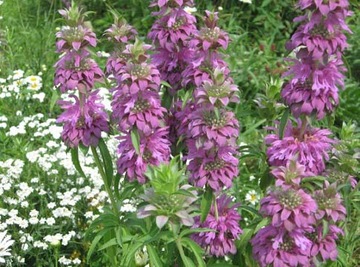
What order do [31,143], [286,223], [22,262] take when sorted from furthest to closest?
[31,143] < [22,262] < [286,223]

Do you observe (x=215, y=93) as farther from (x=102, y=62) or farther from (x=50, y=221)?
(x=102, y=62)

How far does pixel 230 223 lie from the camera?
227cm

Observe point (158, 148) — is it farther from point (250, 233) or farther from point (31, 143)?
point (31, 143)

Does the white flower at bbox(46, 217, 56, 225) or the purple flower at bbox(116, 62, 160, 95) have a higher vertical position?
the purple flower at bbox(116, 62, 160, 95)

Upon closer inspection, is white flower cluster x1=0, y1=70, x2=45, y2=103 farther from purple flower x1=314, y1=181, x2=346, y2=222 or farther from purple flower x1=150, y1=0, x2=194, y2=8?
purple flower x1=314, y1=181, x2=346, y2=222

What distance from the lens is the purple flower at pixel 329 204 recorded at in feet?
6.66

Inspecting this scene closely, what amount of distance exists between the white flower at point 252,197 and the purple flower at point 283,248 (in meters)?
1.22

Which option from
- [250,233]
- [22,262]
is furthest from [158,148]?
[22,262]

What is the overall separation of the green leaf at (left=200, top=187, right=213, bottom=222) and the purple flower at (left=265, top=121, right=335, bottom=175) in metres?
0.24

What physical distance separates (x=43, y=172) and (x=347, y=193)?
177 cm

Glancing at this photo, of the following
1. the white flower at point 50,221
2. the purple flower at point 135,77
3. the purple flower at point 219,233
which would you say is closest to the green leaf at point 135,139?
the purple flower at point 135,77

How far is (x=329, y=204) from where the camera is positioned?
2.05 metres

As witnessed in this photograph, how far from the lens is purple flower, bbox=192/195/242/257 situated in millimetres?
2244

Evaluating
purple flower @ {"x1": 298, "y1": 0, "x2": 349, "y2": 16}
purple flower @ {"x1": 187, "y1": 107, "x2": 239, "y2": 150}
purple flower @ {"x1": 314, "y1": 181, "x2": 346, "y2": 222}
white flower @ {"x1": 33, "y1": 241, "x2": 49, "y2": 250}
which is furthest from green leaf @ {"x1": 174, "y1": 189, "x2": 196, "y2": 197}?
white flower @ {"x1": 33, "y1": 241, "x2": 49, "y2": 250}
